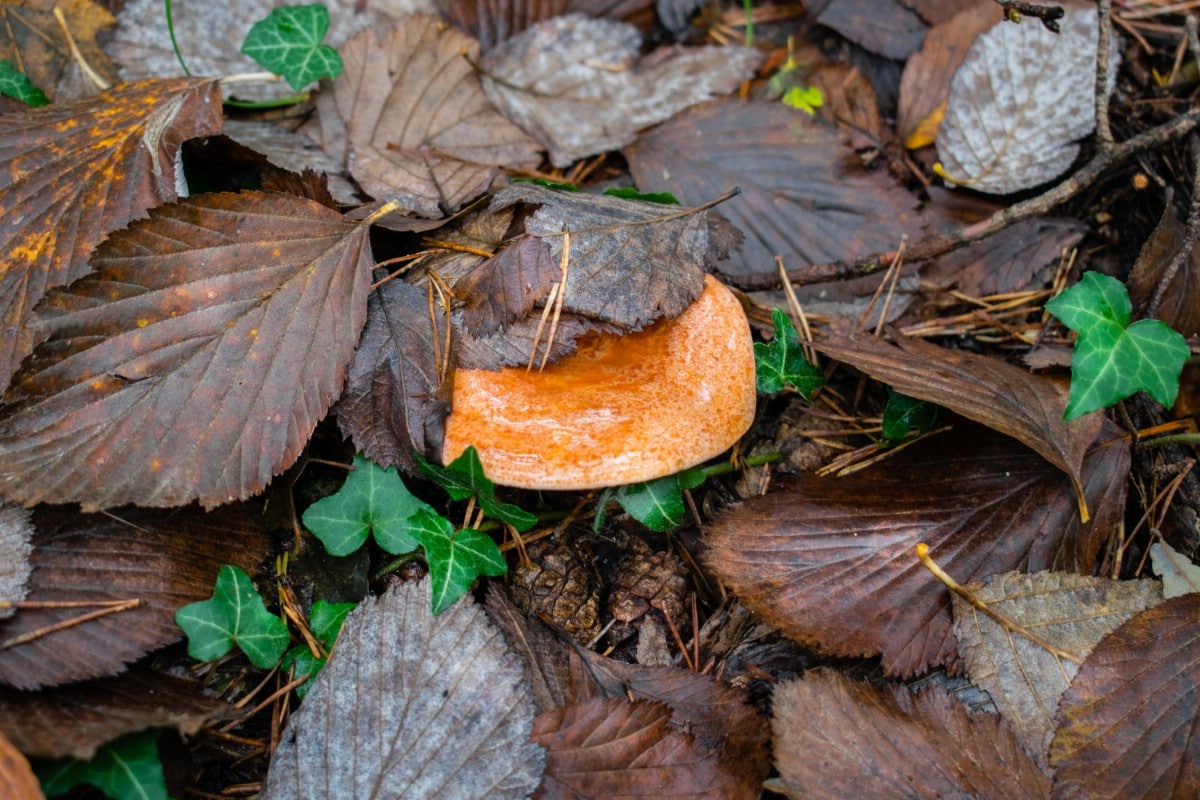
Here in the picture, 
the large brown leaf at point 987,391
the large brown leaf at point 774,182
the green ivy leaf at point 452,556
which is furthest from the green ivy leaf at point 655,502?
the large brown leaf at point 774,182

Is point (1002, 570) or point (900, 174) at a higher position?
point (900, 174)

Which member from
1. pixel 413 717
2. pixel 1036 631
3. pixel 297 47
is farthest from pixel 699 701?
pixel 297 47

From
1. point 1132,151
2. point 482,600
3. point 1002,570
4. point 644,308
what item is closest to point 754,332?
point 644,308

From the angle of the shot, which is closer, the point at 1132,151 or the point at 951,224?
the point at 1132,151

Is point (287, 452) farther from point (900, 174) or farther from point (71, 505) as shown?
point (900, 174)

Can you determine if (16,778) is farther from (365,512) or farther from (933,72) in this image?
(933,72)

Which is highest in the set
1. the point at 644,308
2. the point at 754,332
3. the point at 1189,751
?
the point at 644,308

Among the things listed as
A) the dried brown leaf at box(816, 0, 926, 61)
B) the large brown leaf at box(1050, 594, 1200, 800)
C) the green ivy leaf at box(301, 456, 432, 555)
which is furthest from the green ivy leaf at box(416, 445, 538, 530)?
the dried brown leaf at box(816, 0, 926, 61)
